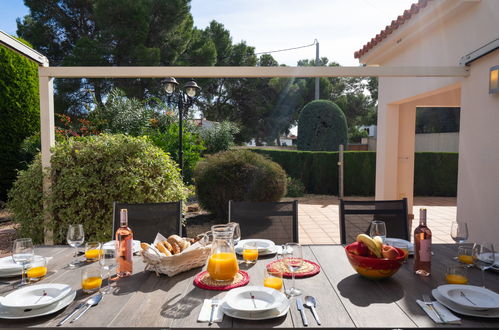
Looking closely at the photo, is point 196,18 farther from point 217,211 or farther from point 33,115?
point 217,211

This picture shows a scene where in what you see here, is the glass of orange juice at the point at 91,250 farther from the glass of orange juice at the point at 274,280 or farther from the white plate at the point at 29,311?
the glass of orange juice at the point at 274,280

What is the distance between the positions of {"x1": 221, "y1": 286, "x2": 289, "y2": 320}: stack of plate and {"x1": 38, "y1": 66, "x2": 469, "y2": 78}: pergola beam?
2319 millimetres

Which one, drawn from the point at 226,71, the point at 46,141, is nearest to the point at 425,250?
the point at 226,71

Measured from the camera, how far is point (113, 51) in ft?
39.4

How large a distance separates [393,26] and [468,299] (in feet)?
14.4

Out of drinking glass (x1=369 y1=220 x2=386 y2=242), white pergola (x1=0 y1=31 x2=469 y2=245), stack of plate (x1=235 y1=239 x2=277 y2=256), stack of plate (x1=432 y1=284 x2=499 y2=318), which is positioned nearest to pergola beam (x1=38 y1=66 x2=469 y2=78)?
white pergola (x1=0 y1=31 x2=469 y2=245)

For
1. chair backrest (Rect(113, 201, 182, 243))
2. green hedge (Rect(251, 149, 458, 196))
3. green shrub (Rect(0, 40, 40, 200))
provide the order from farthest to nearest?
1. green hedge (Rect(251, 149, 458, 196))
2. green shrub (Rect(0, 40, 40, 200))
3. chair backrest (Rect(113, 201, 182, 243))

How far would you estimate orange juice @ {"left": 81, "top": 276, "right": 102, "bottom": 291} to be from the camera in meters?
1.40

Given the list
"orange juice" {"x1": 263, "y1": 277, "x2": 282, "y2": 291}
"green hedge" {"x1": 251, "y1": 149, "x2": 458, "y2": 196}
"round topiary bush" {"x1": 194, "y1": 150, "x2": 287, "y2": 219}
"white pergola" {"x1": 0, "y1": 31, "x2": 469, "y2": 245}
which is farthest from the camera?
"green hedge" {"x1": 251, "y1": 149, "x2": 458, "y2": 196}

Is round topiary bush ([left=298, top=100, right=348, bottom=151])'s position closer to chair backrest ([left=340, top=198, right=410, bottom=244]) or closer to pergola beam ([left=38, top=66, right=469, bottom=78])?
pergola beam ([left=38, top=66, right=469, bottom=78])

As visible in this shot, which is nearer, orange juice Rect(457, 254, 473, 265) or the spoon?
the spoon

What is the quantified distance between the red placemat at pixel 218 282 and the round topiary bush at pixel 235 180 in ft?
12.2

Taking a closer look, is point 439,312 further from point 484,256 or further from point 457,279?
point 484,256

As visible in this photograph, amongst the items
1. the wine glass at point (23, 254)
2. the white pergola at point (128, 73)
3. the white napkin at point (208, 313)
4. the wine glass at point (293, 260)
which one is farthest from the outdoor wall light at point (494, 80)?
the wine glass at point (23, 254)
